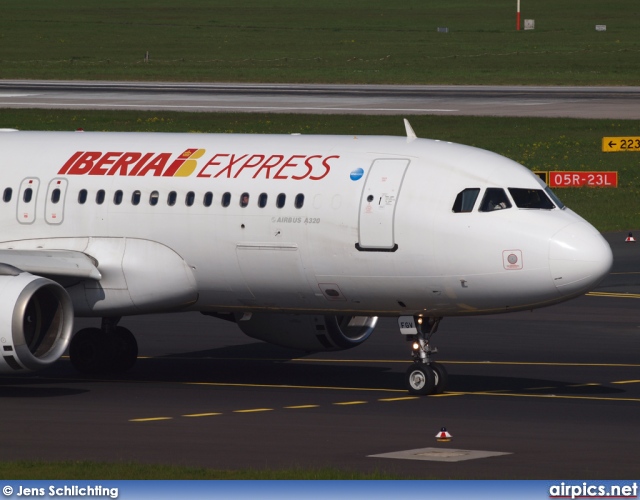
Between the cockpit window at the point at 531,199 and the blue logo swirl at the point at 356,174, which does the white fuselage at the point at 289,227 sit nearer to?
the blue logo swirl at the point at 356,174

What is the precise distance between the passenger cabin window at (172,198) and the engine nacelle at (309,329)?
352 cm

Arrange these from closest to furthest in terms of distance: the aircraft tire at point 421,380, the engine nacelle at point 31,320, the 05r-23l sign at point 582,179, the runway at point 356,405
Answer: the runway at point 356,405, the engine nacelle at point 31,320, the aircraft tire at point 421,380, the 05r-23l sign at point 582,179

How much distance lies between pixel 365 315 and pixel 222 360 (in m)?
6.07

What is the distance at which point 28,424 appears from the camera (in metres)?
28.8

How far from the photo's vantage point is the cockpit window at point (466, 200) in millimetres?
31172

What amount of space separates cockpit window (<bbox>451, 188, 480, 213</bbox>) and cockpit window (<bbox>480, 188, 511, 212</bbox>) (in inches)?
7.6

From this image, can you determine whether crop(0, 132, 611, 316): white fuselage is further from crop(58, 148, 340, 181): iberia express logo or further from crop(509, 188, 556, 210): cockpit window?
crop(509, 188, 556, 210): cockpit window

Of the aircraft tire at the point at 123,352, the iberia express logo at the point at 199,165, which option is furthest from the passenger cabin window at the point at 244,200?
the aircraft tire at the point at 123,352

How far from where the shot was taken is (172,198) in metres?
33.4

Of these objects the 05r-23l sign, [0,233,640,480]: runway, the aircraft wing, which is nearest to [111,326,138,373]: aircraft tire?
[0,233,640,480]: runway

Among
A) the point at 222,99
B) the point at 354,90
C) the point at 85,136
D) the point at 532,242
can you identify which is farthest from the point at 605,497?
the point at 354,90

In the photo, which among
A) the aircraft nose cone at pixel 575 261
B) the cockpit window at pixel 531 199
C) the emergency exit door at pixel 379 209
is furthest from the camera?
the emergency exit door at pixel 379 209

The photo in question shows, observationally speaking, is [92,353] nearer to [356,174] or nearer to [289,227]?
[289,227]

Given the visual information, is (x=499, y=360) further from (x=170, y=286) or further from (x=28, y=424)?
(x=28, y=424)
